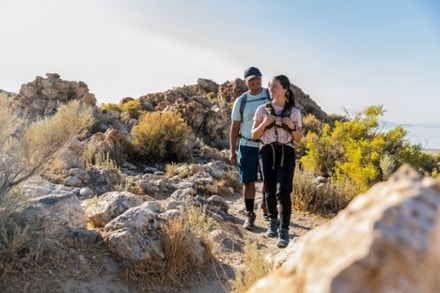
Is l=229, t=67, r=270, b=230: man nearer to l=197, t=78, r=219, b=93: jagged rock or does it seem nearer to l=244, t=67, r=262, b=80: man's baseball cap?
l=244, t=67, r=262, b=80: man's baseball cap

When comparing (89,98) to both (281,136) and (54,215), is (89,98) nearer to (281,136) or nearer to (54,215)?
Result: (281,136)

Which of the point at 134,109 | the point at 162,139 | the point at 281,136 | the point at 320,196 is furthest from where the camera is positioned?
the point at 134,109

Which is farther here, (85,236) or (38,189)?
(38,189)

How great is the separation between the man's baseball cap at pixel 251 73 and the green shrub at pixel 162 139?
6.50 metres

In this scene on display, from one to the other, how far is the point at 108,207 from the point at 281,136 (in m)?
2.10

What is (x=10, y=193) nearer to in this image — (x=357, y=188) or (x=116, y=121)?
(x=357, y=188)

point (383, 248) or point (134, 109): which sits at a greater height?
point (383, 248)

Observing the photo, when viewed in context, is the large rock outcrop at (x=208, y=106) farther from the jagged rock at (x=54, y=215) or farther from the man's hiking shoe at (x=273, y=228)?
the jagged rock at (x=54, y=215)

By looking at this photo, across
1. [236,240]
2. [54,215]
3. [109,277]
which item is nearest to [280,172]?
[236,240]

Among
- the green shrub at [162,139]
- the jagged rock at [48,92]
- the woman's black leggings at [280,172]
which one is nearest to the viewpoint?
the woman's black leggings at [280,172]

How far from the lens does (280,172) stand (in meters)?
4.98

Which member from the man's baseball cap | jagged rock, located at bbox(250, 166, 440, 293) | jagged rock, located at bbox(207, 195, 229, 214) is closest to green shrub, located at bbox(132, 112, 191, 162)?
jagged rock, located at bbox(207, 195, 229, 214)

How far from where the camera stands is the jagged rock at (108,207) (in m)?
4.69

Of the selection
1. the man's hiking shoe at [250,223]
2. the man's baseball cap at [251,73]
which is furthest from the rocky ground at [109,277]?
the man's baseball cap at [251,73]
